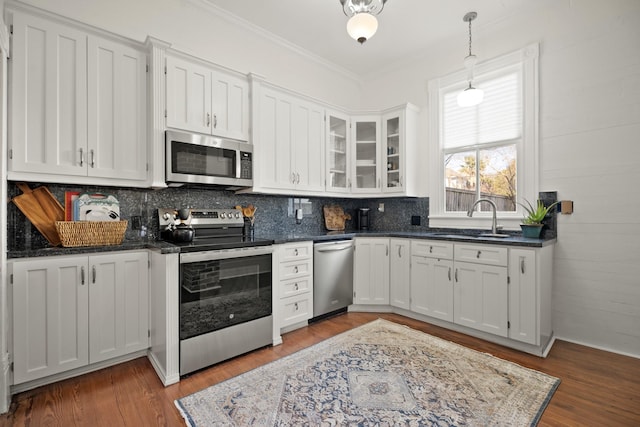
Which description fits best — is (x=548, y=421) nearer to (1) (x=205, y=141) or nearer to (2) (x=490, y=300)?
(2) (x=490, y=300)

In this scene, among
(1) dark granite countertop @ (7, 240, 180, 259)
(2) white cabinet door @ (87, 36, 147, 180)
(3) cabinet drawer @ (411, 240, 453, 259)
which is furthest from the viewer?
(3) cabinet drawer @ (411, 240, 453, 259)

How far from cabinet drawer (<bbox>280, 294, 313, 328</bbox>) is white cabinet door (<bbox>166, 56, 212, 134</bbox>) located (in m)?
1.76

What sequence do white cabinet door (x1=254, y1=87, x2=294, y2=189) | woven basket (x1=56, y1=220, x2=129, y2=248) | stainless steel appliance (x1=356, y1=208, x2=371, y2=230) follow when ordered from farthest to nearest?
1. stainless steel appliance (x1=356, y1=208, x2=371, y2=230)
2. white cabinet door (x1=254, y1=87, x2=294, y2=189)
3. woven basket (x1=56, y1=220, x2=129, y2=248)

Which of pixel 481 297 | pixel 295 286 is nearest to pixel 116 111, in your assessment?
pixel 295 286

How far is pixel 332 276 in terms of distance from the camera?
337 cm

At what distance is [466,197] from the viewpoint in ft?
11.9

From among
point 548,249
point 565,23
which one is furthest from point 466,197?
point 565,23

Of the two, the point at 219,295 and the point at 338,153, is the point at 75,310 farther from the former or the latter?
the point at 338,153

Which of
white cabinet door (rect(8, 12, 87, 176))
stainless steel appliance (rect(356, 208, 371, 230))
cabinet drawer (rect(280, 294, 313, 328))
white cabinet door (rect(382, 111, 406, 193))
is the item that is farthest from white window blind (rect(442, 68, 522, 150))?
white cabinet door (rect(8, 12, 87, 176))

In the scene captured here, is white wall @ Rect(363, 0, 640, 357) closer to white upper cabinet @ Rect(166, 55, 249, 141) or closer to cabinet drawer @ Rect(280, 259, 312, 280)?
cabinet drawer @ Rect(280, 259, 312, 280)

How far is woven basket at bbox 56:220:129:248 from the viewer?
2.16 m

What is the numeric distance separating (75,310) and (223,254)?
40.3 inches

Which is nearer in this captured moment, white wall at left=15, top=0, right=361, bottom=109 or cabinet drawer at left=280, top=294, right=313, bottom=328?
white wall at left=15, top=0, right=361, bottom=109

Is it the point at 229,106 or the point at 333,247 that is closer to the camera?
the point at 229,106
